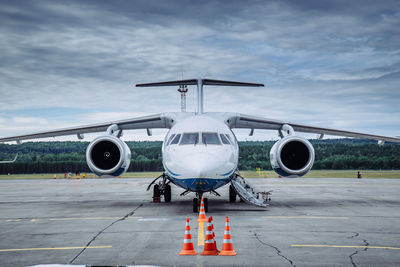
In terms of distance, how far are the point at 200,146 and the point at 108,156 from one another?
16.8 ft

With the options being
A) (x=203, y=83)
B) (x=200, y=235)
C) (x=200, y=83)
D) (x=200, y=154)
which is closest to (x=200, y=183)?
(x=200, y=154)

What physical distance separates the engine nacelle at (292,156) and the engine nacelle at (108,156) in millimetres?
5275

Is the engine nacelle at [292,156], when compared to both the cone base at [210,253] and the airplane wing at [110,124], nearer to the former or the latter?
the airplane wing at [110,124]

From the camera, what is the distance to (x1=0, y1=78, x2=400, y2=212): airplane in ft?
41.1

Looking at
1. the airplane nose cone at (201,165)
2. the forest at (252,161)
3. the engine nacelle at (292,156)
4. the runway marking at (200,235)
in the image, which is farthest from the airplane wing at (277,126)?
the forest at (252,161)

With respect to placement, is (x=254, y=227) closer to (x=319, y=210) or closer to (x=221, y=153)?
(x=221, y=153)

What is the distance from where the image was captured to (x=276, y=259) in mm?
7230

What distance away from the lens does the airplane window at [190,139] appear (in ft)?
42.9

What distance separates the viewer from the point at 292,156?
54.2ft

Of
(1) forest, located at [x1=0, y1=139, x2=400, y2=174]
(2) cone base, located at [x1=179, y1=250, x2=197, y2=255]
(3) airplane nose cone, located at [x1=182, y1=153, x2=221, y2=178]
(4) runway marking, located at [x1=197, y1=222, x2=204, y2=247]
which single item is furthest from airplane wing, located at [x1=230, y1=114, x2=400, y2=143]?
(1) forest, located at [x1=0, y1=139, x2=400, y2=174]

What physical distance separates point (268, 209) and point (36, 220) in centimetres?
720

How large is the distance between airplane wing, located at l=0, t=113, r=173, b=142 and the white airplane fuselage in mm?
3221

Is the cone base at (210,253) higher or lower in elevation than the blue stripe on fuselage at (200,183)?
lower

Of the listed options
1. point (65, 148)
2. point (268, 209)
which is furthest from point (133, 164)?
point (268, 209)
